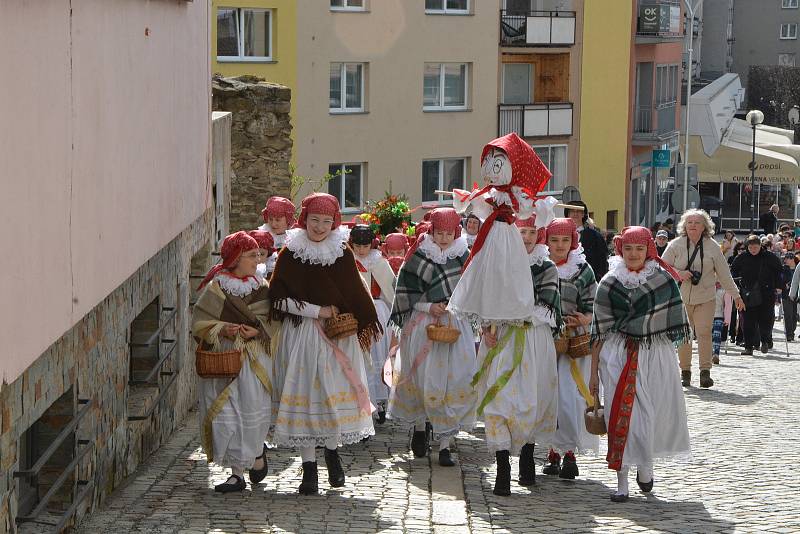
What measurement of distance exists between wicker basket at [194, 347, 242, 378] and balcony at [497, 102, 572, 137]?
33548mm

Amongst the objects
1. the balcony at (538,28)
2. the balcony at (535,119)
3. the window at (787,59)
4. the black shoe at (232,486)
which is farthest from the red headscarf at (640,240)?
the window at (787,59)

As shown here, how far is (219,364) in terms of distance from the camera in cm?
1008

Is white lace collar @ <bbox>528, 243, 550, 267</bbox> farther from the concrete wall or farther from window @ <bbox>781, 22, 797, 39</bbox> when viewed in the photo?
window @ <bbox>781, 22, 797, 39</bbox>

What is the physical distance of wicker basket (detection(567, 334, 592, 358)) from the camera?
11102 millimetres

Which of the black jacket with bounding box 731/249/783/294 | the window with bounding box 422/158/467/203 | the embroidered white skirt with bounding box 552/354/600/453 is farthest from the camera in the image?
the window with bounding box 422/158/467/203

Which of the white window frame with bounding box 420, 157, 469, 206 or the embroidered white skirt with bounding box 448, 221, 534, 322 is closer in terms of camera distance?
the embroidered white skirt with bounding box 448, 221, 534, 322

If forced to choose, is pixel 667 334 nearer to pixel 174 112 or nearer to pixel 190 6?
pixel 174 112

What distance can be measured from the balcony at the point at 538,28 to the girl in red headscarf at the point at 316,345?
34070 millimetres

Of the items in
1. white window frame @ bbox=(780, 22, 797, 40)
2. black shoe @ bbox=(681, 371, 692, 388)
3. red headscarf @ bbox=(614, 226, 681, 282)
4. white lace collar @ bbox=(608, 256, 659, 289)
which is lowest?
black shoe @ bbox=(681, 371, 692, 388)

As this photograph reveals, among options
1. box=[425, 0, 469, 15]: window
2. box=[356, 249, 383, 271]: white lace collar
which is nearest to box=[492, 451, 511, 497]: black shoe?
box=[356, 249, 383, 271]: white lace collar

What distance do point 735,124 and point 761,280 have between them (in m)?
37.9

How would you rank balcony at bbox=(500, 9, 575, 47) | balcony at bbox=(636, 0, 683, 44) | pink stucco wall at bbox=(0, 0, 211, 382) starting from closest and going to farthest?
pink stucco wall at bbox=(0, 0, 211, 382) → balcony at bbox=(500, 9, 575, 47) → balcony at bbox=(636, 0, 683, 44)

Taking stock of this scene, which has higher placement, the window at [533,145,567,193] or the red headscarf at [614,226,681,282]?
the red headscarf at [614,226,681,282]

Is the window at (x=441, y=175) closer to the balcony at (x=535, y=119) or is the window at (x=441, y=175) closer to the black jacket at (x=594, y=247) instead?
the balcony at (x=535, y=119)
